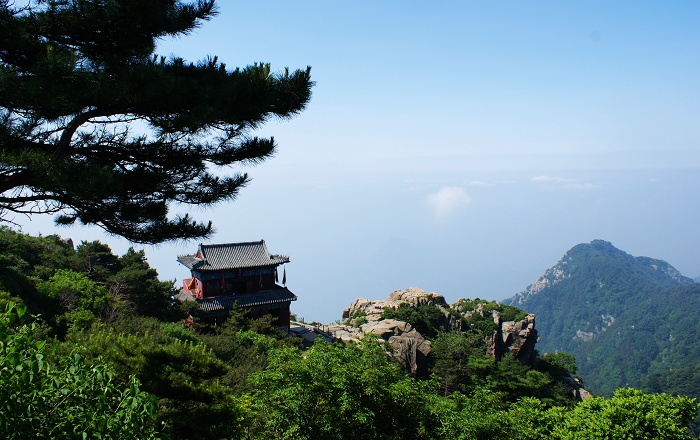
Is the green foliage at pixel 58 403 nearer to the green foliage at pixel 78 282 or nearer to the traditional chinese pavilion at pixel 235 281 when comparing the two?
the green foliage at pixel 78 282

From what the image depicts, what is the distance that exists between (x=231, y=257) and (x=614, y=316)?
338 feet

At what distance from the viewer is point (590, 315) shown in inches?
4144

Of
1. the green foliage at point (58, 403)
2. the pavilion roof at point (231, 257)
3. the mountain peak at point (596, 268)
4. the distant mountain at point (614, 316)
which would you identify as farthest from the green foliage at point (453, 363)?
the mountain peak at point (596, 268)

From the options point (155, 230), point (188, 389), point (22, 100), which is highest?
point (22, 100)

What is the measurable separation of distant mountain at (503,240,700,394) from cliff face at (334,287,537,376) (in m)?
40.2

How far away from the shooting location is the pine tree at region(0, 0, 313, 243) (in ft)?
16.7

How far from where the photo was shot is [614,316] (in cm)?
10081

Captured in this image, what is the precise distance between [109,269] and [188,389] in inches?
595

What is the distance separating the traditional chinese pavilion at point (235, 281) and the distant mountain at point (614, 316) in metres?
54.1

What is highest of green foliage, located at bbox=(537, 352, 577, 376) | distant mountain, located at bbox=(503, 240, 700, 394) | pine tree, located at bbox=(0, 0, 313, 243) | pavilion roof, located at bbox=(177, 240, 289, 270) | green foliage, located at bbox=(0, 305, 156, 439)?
pine tree, located at bbox=(0, 0, 313, 243)

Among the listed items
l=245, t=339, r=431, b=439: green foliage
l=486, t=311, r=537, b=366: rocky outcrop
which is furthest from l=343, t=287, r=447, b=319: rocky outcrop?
l=245, t=339, r=431, b=439: green foliage

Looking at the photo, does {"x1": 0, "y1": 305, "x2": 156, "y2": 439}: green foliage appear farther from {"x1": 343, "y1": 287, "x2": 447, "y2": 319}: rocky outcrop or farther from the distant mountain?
the distant mountain

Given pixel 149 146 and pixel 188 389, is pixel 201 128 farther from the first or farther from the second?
pixel 188 389

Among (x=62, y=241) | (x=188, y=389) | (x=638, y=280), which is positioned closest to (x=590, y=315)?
(x=638, y=280)
